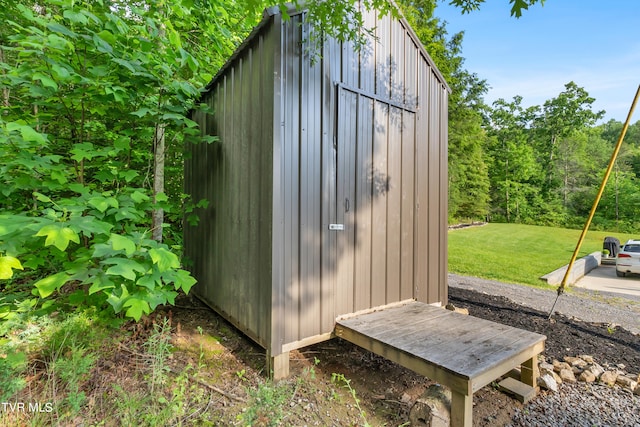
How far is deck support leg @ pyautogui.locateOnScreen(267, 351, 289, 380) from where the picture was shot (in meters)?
2.57

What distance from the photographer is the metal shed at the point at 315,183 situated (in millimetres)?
2611

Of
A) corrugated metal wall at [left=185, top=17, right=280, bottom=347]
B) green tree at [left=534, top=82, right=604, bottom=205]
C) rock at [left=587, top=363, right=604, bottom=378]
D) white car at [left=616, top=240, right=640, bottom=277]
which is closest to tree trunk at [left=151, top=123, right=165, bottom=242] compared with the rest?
corrugated metal wall at [left=185, top=17, right=280, bottom=347]

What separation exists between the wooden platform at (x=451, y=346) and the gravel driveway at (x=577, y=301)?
10.7ft

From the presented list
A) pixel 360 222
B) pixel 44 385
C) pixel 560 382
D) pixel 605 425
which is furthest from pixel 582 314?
pixel 44 385

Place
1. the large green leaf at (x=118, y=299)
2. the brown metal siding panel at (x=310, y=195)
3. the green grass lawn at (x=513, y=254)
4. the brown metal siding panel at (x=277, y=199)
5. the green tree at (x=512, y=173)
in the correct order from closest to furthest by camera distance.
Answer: the large green leaf at (x=118, y=299) → the brown metal siding panel at (x=277, y=199) → the brown metal siding panel at (x=310, y=195) → the green grass lawn at (x=513, y=254) → the green tree at (x=512, y=173)

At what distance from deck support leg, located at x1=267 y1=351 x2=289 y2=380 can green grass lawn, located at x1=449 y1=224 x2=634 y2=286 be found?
7.69 m

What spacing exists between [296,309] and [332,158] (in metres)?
1.51

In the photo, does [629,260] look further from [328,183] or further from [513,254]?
[328,183]

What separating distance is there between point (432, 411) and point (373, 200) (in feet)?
6.58

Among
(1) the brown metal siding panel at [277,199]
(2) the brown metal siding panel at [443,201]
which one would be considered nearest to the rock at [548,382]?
(2) the brown metal siding panel at [443,201]

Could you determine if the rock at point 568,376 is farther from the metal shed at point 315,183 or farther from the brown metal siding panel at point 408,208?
the brown metal siding panel at point 408,208

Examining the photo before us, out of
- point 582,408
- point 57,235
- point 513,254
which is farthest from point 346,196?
point 513,254

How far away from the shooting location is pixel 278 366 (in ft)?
8.51

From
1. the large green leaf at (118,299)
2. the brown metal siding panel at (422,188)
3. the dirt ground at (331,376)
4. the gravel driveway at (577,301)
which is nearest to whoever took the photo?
the large green leaf at (118,299)
